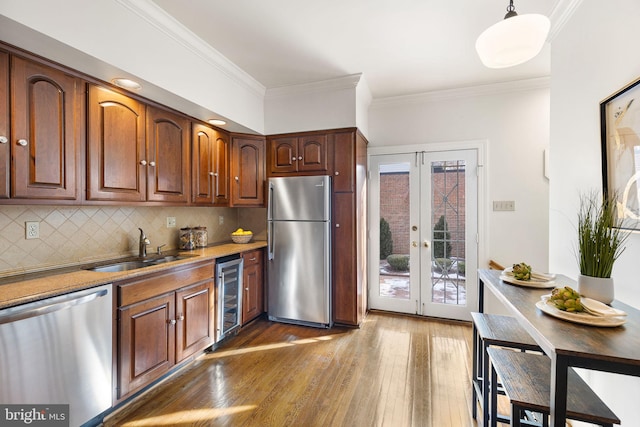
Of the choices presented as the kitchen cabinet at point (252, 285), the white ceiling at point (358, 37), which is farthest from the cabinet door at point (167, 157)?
the kitchen cabinet at point (252, 285)

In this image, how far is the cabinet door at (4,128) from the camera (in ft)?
4.91

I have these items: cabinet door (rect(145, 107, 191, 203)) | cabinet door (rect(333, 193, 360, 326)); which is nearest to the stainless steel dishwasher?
cabinet door (rect(145, 107, 191, 203))

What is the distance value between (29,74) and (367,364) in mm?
3027

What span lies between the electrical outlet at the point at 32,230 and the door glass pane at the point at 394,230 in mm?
3250

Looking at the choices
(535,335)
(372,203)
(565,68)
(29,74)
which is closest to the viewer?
(535,335)

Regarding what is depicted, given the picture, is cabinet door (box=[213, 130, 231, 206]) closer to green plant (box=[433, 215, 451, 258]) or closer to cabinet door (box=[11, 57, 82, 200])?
cabinet door (box=[11, 57, 82, 200])

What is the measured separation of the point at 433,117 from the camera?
357cm

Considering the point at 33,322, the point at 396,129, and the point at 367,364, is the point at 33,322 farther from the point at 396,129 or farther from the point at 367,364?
the point at 396,129

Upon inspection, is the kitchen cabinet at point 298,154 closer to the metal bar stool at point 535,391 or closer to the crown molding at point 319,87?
the crown molding at point 319,87

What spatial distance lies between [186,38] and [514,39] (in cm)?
226

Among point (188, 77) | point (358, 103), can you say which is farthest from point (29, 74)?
point (358, 103)

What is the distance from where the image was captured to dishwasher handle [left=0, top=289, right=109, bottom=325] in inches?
53.4

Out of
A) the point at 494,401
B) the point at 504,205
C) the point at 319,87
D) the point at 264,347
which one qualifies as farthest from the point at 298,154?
the point at 494,401
